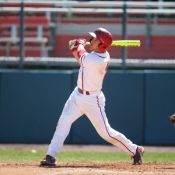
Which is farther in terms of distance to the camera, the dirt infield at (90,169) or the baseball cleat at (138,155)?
the baseball cleat at (138,155)

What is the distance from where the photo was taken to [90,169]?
8609 mm

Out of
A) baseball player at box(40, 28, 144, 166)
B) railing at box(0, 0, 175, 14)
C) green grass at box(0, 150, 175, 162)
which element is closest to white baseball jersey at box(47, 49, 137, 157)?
baseball player at box(40, 28, 144, 166)

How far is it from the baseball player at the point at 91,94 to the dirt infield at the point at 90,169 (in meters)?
0.33

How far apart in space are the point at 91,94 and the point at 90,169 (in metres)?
1.04

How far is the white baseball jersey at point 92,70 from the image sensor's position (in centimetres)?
886

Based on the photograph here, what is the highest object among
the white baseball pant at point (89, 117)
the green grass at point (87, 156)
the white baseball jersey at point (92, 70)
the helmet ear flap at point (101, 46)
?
the helmet ear flap at point (101, 46)

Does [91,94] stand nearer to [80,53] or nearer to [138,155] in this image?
[80,53]

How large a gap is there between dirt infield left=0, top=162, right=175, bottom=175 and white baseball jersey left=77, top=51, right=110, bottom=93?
1066mm

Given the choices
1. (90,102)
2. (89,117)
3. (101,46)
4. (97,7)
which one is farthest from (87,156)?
(97,7)

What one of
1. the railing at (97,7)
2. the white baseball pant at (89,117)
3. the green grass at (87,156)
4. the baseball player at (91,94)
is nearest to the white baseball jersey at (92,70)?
the baseball player at (91,94)

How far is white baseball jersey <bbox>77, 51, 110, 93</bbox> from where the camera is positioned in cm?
886

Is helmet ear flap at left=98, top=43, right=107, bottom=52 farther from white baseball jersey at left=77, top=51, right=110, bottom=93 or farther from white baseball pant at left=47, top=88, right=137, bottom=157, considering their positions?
white baseball pant at left=47, top=88, right=137, bottom=157

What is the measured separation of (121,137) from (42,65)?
6.54m

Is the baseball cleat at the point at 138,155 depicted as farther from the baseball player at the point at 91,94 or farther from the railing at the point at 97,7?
the railing at the point at 97,7
